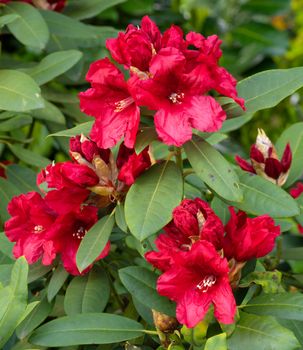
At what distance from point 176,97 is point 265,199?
0.77ft

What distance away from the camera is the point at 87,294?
148 cm

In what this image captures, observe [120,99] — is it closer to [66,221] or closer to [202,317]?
[66,221]

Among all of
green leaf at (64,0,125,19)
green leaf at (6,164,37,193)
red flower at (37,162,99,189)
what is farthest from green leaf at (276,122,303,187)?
green leaf at (64,0,125,19)

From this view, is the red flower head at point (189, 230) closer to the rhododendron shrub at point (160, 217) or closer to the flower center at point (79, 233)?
the rhododendron shrub at point (160, 217)

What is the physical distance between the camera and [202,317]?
1.24 metres

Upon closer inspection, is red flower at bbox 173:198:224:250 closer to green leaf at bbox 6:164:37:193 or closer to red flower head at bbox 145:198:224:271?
red flower head at bbox 145:198:224:271

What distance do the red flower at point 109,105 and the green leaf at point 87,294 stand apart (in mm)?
302

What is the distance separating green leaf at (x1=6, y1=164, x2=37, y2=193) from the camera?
188cm

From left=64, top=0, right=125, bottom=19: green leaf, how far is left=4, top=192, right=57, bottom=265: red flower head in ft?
2.86

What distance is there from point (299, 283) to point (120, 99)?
587 millimetres

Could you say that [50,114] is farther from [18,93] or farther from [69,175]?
[69,175]

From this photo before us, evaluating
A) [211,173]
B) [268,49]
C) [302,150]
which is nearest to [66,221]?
[211,173]

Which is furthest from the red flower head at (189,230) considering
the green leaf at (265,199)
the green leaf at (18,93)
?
the green leaf at (18,93)

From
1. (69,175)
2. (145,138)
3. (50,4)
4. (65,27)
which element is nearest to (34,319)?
(69,175)
